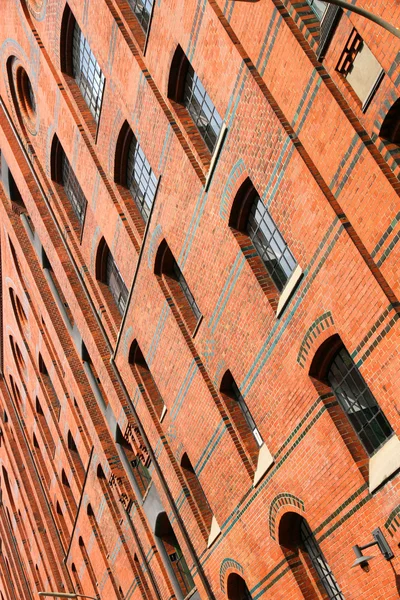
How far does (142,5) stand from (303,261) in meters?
6.75

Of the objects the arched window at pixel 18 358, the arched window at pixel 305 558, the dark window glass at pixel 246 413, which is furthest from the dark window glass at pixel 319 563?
the arched window at pixel 18 358

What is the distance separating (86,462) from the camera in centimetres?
2384

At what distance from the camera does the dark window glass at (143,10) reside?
45.8 ft

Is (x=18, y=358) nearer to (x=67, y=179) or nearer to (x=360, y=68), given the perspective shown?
(x=67, y=179)

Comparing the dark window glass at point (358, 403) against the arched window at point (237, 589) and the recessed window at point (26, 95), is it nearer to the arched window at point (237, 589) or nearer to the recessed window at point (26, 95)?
the arched window at point (237, 589)

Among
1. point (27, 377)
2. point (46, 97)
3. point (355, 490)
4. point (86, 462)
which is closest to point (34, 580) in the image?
point (27, 377)

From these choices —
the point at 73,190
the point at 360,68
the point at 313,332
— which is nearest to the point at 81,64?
the point at 73,190

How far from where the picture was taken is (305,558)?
1182cm

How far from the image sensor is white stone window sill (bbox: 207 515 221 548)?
1412 centimetres

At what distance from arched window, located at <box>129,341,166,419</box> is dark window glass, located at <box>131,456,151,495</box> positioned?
2.68 meters

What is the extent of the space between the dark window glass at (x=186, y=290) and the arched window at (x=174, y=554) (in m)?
5.62

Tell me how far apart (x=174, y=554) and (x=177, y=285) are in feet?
23.2

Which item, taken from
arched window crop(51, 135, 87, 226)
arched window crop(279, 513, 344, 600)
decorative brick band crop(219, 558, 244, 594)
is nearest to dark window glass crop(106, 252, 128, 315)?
arched window crop(51, 135, 87, 226)

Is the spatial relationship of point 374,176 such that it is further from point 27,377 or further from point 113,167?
point 27,377
